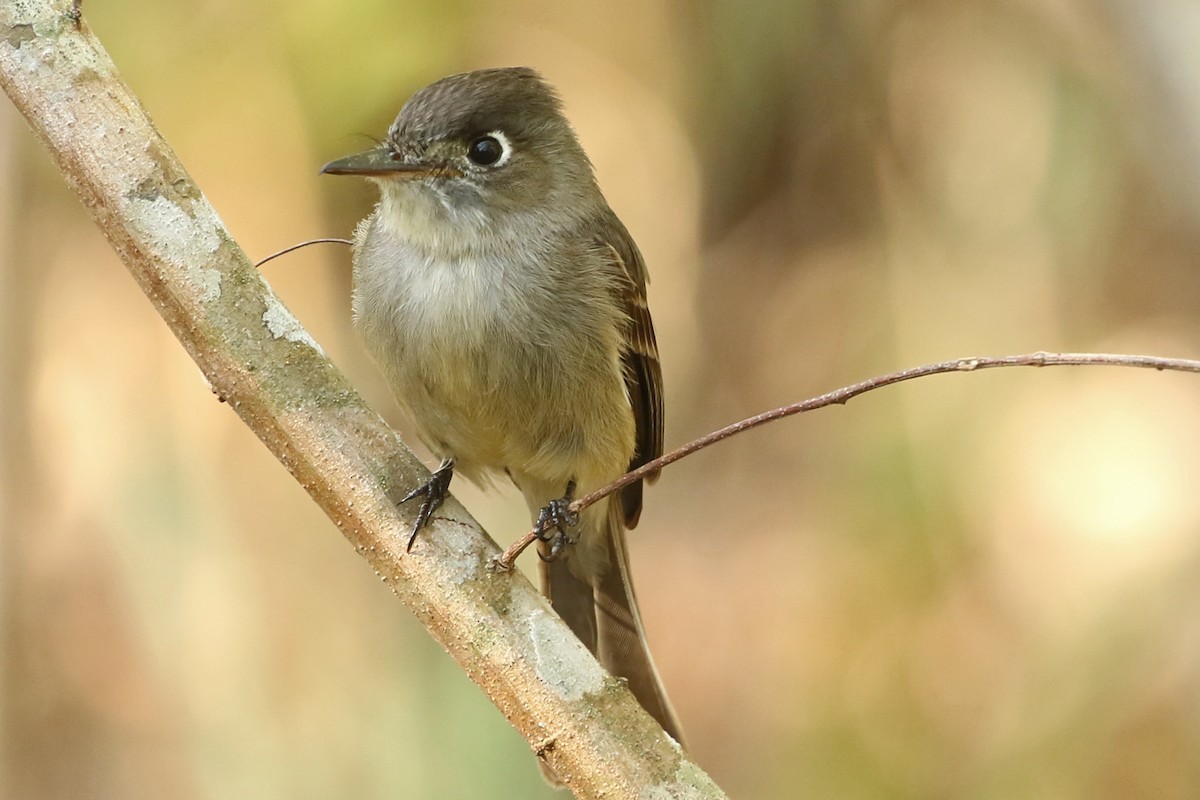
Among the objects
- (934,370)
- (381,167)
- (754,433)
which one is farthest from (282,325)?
(754,433)

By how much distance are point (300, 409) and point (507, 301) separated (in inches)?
30.2

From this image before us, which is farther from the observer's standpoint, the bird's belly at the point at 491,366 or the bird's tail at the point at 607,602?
the bird's tail at the point at 607,602

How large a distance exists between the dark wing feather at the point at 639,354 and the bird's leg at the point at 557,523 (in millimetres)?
247

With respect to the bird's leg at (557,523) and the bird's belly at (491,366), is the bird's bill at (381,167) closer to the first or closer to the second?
the bird's belly at (491,366)

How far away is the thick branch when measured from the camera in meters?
1.92

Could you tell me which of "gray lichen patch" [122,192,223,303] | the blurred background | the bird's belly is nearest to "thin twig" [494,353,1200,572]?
"gray lichen patch" [122,192,223,303]

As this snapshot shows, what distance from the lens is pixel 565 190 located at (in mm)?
2971

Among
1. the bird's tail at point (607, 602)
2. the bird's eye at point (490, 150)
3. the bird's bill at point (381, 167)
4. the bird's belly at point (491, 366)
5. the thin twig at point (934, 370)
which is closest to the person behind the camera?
the thin twig at point (934, 370)

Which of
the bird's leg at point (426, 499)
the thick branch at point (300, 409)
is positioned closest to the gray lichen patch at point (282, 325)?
the thick branch at point (300, 409)

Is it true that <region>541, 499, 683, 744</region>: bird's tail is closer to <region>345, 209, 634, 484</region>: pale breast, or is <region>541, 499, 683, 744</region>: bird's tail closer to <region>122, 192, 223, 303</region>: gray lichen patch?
<region>345, 209, 634, 484</region>: pale breast

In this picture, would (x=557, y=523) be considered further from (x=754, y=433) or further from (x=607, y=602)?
(x=754, y=433)

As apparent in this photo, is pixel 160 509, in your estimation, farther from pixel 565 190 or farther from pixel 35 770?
pixel 565 190

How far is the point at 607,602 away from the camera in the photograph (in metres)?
3.13

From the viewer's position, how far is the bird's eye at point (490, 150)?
2762 millimetres
